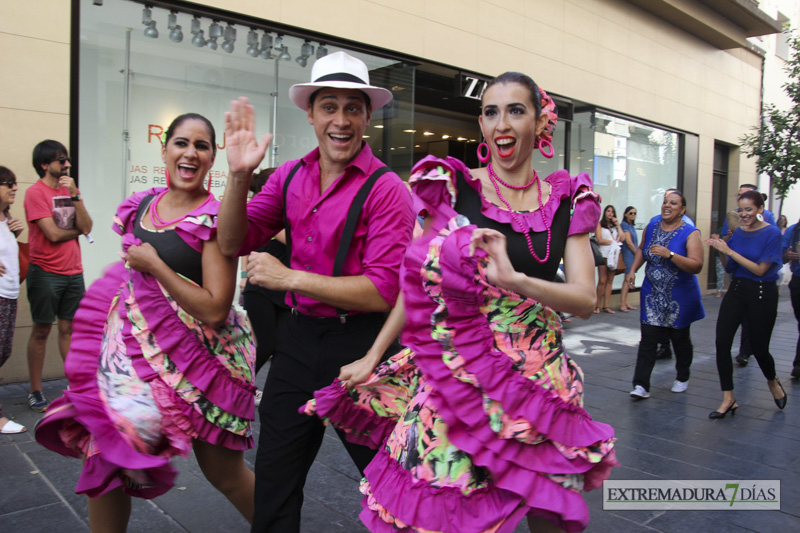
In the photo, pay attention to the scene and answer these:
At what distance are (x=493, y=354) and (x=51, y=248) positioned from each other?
4757 mm

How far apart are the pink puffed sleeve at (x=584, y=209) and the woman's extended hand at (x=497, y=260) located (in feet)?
1.40

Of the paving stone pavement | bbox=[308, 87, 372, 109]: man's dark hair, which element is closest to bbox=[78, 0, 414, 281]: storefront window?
the paving stone pavement

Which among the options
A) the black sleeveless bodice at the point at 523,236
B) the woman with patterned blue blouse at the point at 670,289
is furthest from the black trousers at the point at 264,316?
the woman with patterned blue blouse at the point at 670,289

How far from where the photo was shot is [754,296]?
612cm

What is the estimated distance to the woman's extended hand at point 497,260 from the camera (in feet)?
6.47

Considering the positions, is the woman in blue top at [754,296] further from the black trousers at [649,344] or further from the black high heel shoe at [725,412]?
the black trousers at [649,344]

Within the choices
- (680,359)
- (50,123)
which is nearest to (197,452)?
(50,123)

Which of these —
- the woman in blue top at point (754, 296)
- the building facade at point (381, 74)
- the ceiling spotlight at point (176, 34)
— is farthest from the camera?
the ceiling spotlight at point (176, 34)

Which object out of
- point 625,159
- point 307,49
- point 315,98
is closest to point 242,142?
point 315,98

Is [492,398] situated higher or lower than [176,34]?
lower

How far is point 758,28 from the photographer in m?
16.5

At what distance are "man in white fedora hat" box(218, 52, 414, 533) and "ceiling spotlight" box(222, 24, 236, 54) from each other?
210 inches

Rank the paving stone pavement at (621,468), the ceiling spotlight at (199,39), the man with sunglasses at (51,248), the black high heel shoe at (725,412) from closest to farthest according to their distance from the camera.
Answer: the paving stone pavement at (621,468)
the man with sunglasses at (51,248)
the black high heel shoe at (725,412)
the ceiling spotlight at (199,39)

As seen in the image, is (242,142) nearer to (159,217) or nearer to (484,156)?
(159,217)
